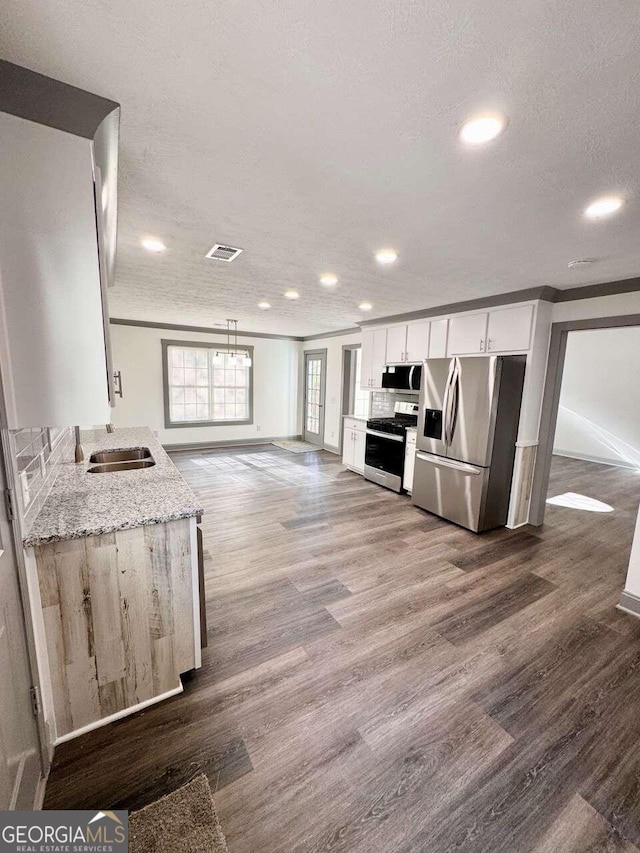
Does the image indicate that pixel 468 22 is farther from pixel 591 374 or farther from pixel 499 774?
pixel 591 374

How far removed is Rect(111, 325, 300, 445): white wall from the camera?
248 inches

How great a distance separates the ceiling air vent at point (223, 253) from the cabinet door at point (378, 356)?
302 cm

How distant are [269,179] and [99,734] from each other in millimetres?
2674

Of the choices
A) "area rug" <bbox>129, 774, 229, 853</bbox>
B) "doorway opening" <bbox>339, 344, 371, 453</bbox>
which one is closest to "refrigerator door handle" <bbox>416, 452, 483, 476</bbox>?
"doorway opening" <bbox>339, 344, 371, 453</bbox>

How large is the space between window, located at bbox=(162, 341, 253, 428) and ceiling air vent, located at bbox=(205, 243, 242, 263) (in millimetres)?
3623

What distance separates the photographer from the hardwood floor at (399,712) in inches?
50.0

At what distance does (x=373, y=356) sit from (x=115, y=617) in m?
4.77

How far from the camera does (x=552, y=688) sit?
6.02 feet

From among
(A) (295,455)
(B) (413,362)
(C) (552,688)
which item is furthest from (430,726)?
(A) (295,455)

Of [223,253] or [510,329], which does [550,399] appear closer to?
[510,329]

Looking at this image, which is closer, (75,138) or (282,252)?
(75,138)

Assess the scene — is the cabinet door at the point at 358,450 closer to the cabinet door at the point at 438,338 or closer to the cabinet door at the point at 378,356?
the cabinet door at the point at 378,356

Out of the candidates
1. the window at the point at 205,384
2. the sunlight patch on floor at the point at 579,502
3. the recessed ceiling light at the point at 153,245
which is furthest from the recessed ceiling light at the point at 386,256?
the window at the point at 205,384

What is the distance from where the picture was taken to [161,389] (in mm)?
6656
